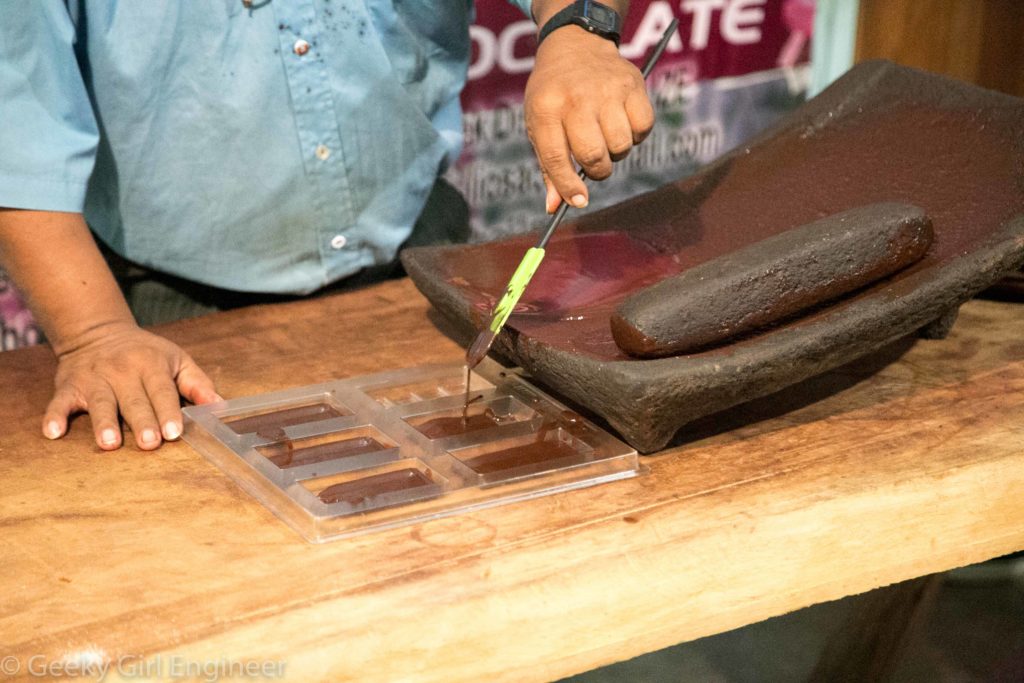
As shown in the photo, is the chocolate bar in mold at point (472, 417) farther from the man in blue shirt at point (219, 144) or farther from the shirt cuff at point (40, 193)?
the shirt cuff at point (40, 193)

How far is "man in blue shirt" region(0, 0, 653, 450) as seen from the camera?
1080mm

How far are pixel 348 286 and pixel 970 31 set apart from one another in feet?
4.30

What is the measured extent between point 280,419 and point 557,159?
13.4 inches

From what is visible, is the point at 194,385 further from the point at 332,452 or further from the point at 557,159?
the point at 557,159

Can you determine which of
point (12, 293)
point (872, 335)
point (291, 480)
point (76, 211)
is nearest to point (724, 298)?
point (872, 335)

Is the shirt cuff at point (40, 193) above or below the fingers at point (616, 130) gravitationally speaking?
below

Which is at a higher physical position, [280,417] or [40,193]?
[40,193]

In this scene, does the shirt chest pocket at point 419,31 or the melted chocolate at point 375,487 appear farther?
the shirt chest pocket at point 419,31

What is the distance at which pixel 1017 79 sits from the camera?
81.0 inches

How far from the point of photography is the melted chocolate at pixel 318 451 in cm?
96

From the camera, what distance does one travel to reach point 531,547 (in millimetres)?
854

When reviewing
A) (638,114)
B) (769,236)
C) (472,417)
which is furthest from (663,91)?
(472,417)

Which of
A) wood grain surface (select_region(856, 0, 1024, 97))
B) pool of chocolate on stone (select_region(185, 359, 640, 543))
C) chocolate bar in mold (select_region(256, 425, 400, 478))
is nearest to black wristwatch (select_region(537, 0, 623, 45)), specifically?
pool of chocolate on stone (select_region(185, 359, 640, 543))

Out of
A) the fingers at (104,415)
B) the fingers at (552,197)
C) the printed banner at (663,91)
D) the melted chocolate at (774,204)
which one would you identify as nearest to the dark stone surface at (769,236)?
the melted chocolate at (774,204)
